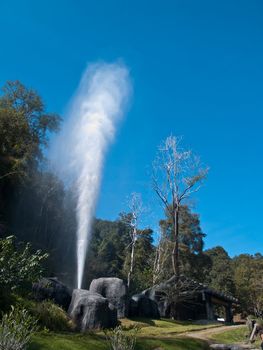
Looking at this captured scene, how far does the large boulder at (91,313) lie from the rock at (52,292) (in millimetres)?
1092

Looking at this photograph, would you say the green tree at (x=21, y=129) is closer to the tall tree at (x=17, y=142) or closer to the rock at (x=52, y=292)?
the tall tree at (x=17, y=142)

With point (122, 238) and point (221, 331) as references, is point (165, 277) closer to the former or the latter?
point (221, 331)

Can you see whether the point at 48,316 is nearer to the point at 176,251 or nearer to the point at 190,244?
the point at 176,251

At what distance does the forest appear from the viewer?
3609cm

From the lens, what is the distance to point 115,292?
22.5m

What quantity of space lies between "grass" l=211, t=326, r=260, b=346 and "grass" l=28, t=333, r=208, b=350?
13.5ft

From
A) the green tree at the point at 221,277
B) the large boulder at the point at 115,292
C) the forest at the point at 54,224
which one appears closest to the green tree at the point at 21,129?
the forest at the point at 54,224

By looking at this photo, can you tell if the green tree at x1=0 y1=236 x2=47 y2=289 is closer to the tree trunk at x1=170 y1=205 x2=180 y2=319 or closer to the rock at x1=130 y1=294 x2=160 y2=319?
the rock at x1=130 y1=294 x2=160 y2=319

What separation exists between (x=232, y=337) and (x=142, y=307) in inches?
248

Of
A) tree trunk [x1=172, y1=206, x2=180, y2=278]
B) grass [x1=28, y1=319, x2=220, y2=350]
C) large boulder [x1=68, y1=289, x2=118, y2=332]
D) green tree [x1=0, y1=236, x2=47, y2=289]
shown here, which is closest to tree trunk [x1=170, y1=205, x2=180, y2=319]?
tree trunk [x1=172, y1=206, x2=180, y2=278]

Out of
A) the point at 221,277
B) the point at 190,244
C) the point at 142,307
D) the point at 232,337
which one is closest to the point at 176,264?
the point at 142,307

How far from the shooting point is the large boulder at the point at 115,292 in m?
22.1

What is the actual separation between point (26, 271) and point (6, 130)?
2612 centimetres

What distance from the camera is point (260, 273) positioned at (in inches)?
2245
